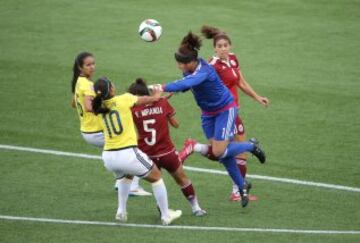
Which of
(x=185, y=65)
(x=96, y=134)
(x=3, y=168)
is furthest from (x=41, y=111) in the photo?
(x=185, y=65)

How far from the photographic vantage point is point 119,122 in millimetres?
10328

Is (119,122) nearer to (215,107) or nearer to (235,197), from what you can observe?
(215,107)

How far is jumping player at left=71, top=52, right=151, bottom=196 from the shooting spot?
11336 millimetres

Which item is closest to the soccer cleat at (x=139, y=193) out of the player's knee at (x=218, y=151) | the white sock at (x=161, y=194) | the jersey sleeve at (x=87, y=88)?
the player's knee at (x=218, y=151)

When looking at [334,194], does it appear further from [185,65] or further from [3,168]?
[3,168]

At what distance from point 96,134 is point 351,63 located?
8.19 metres

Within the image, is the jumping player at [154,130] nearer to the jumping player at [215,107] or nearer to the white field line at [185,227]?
the jumping player at [215,107]

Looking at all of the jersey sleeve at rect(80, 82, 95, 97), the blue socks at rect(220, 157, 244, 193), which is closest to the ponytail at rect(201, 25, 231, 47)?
the blue socks at rect(220, 157, 244, 193)

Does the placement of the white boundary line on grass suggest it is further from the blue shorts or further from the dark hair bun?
the dark hair bun

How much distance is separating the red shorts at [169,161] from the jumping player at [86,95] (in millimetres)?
1132

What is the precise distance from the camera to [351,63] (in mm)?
18172

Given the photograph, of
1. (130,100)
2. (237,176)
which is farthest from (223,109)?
(130,100)

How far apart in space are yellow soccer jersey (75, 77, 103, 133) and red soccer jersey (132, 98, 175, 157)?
84 cm

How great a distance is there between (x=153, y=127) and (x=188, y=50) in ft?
3.75
